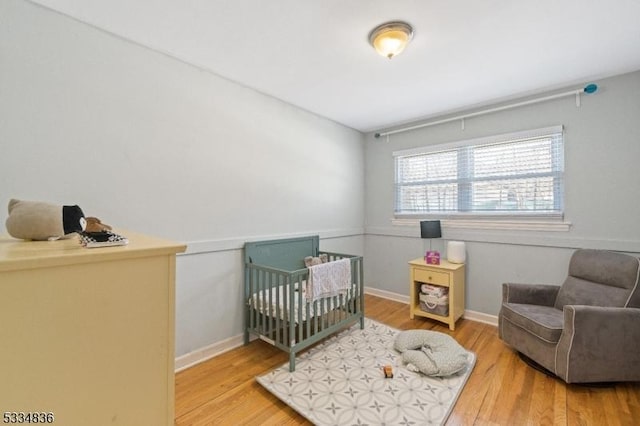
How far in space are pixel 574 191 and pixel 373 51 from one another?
2251 millimetres

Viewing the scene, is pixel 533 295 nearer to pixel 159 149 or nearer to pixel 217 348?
pixel 217 348

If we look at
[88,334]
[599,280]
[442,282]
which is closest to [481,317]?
[442,282]

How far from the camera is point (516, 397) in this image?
71.5 inches

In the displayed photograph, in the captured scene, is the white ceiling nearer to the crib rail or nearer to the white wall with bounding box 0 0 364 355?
the white wall with bounding box 0 0 364 355

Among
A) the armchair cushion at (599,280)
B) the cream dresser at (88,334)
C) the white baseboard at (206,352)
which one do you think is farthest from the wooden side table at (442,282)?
the cream dresser at (88,334)

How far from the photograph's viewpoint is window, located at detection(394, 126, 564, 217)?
2680 millimetres

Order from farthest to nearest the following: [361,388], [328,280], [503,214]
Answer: [503,214] → [328,280] → [361,388]

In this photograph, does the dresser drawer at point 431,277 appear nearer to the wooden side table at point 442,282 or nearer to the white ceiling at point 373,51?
the wooden side table at point 442,282

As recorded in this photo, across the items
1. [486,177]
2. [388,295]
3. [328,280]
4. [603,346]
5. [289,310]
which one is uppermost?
[486,177]

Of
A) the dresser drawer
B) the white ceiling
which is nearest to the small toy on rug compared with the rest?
the dresser drawer

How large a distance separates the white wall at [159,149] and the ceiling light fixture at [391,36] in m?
1.27

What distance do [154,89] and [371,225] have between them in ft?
9.84

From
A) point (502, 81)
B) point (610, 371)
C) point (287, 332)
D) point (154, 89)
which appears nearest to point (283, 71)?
point (154, 89)

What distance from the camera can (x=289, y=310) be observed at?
2158 millimetres
